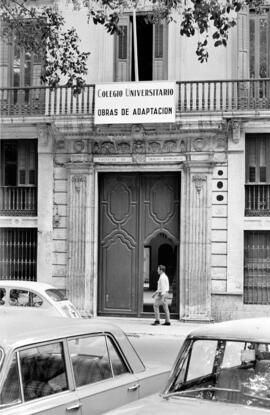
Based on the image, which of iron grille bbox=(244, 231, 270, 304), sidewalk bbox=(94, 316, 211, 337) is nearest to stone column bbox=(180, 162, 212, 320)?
sidewalk bbox=(94, 316, 211, 337)

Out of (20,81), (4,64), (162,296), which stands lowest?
(162,296)

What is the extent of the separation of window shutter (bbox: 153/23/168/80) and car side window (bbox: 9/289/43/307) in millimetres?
9093

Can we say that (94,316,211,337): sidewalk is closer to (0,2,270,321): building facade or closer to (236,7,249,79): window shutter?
(0,2,270,321): building facade

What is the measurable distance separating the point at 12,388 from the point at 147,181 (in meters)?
16.0

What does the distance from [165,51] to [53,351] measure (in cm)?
1662

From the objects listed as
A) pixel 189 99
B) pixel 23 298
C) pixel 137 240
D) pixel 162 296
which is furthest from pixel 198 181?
pixel 23 298

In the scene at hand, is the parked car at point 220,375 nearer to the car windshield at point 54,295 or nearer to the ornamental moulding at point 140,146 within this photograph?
the car windshield at point 54,295

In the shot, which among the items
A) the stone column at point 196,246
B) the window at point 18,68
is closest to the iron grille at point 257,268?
the stone column at point 196,246

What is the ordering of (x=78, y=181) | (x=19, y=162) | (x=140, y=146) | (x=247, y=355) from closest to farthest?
(x=247, y=355) < (x=140, y=146) < (x=78, y=181) < (x=19, y=162)

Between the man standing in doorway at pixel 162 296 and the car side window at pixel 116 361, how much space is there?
40.9 feet

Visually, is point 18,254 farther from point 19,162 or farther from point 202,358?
point 202,358

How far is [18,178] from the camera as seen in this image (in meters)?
20.5

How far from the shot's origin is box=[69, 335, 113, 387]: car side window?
191 inches

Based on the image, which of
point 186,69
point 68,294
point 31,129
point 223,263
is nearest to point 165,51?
point 186,69
